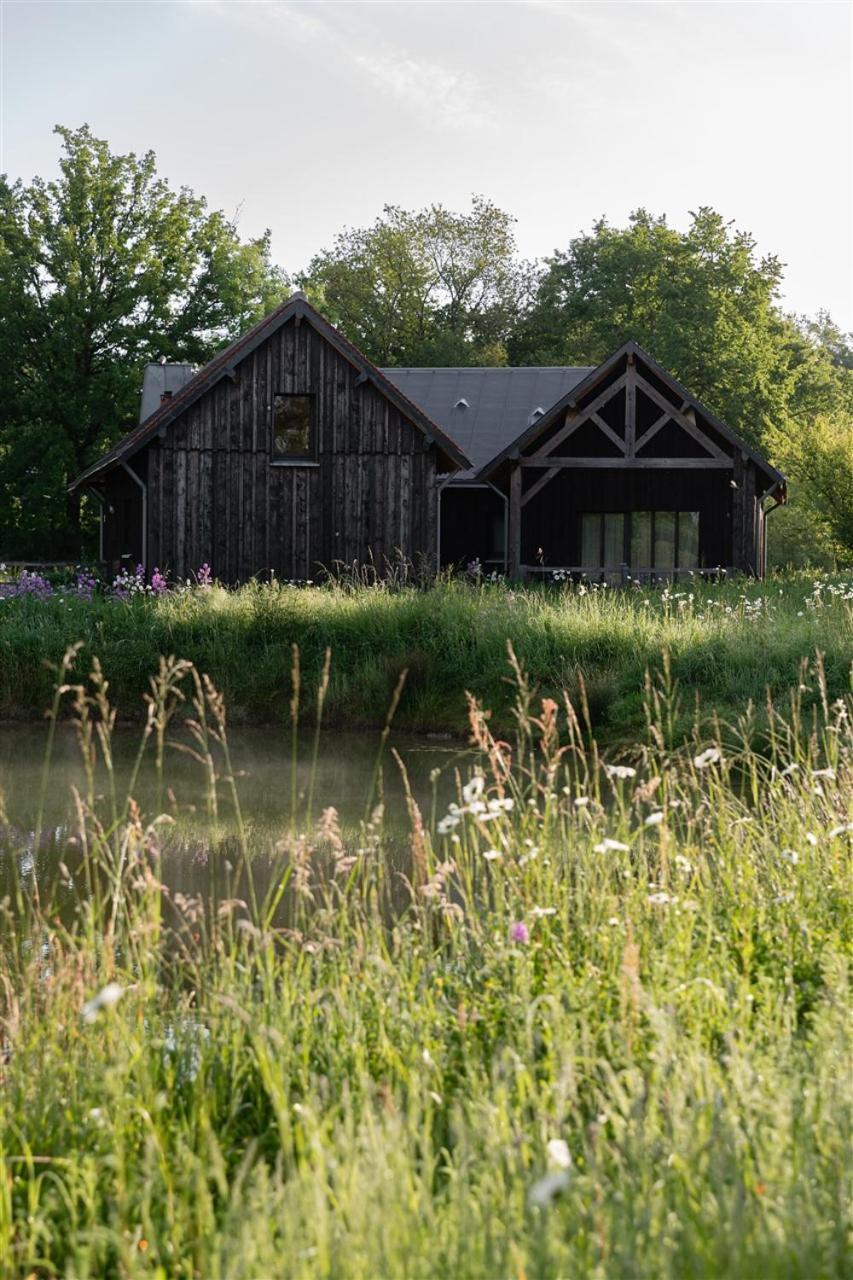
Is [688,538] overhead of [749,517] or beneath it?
beneath

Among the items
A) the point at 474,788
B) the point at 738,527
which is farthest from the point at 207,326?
the point at 474,788

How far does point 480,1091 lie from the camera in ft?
12.1

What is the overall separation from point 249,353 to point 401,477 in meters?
3.33

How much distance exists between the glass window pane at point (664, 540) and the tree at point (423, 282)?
2424 centimetres

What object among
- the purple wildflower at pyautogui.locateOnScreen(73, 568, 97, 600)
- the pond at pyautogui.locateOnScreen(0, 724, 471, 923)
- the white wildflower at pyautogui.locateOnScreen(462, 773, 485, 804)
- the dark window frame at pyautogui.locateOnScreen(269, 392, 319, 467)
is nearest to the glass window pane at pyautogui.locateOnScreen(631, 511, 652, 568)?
the dark window frame at pyautogui.locateOnScreen(269, 392, 319, 467)

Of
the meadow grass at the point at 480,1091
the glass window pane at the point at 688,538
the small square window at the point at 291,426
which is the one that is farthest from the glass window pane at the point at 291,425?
the meadow grass at the point at 480,1091

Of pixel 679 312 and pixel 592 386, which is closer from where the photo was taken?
pixel 592 386

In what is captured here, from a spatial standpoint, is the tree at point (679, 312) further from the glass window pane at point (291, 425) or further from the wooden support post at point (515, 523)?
the glass window pane at point (291, 425)

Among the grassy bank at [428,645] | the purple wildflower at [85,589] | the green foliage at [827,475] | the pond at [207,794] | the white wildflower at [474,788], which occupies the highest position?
the green foliage at [827,475]

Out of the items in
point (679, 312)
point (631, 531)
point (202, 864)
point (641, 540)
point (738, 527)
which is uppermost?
point (679, 312)

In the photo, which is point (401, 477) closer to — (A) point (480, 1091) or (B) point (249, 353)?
(B) point (249, 353)

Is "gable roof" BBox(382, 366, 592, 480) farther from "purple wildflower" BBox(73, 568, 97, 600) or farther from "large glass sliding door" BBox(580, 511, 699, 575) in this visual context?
"purple wildflower" BBox(73, 568, 97, 600)

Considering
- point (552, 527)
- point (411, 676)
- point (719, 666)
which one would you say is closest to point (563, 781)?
point (719, 666)

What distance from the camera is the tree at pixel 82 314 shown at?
131 feet
